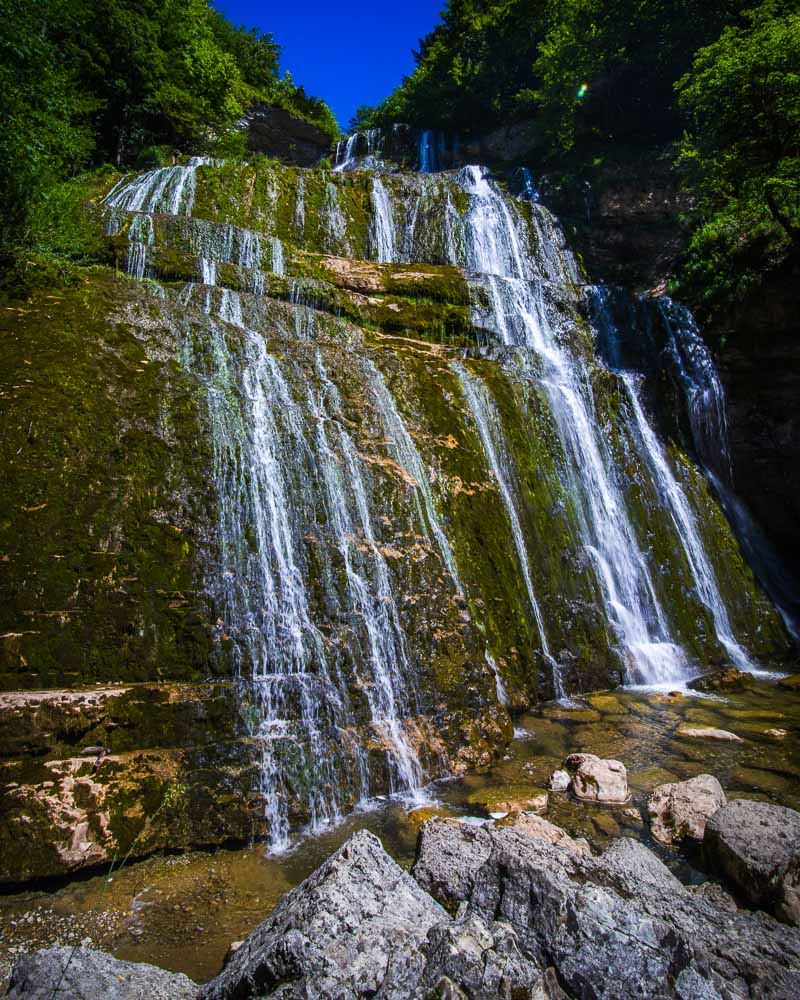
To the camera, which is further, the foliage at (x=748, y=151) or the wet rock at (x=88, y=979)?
the foliage at (x=748, y=151)

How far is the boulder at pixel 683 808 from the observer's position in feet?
12.7

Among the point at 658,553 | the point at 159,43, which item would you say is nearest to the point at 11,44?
the point at 658,553

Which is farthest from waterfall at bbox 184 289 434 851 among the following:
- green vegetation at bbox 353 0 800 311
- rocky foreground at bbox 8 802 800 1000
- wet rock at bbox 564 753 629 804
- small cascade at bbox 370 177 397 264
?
green vegetation at bbox 353 0 800 311

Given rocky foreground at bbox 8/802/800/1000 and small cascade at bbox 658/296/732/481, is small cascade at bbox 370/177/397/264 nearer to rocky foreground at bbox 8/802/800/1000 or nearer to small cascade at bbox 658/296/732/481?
small cascade at bbox 658/296/732/481

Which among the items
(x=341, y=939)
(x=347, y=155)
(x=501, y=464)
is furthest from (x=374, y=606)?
(x=347, y=155)

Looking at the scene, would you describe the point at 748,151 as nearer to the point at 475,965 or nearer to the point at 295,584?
the point at 295,584

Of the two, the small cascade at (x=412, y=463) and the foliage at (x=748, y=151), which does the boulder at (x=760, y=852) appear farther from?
the foliage at (x=748, y=151)

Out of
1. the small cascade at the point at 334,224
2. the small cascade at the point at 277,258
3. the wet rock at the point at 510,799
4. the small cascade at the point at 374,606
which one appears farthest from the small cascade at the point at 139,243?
the wet rock at the point at 510,799

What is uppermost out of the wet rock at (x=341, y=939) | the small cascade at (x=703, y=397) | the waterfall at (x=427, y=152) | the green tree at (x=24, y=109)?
the waterfall at (x=427, y=152)

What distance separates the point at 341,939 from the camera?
7.07 feet

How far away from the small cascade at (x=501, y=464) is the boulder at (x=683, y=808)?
104 inches

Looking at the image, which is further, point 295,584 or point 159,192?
point 159,192

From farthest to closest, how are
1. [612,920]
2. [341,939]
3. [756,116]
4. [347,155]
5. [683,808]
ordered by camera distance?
[347,155] < [756,116] < [683,808] < [612,920] < [341,939]

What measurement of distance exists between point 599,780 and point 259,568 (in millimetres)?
3666
